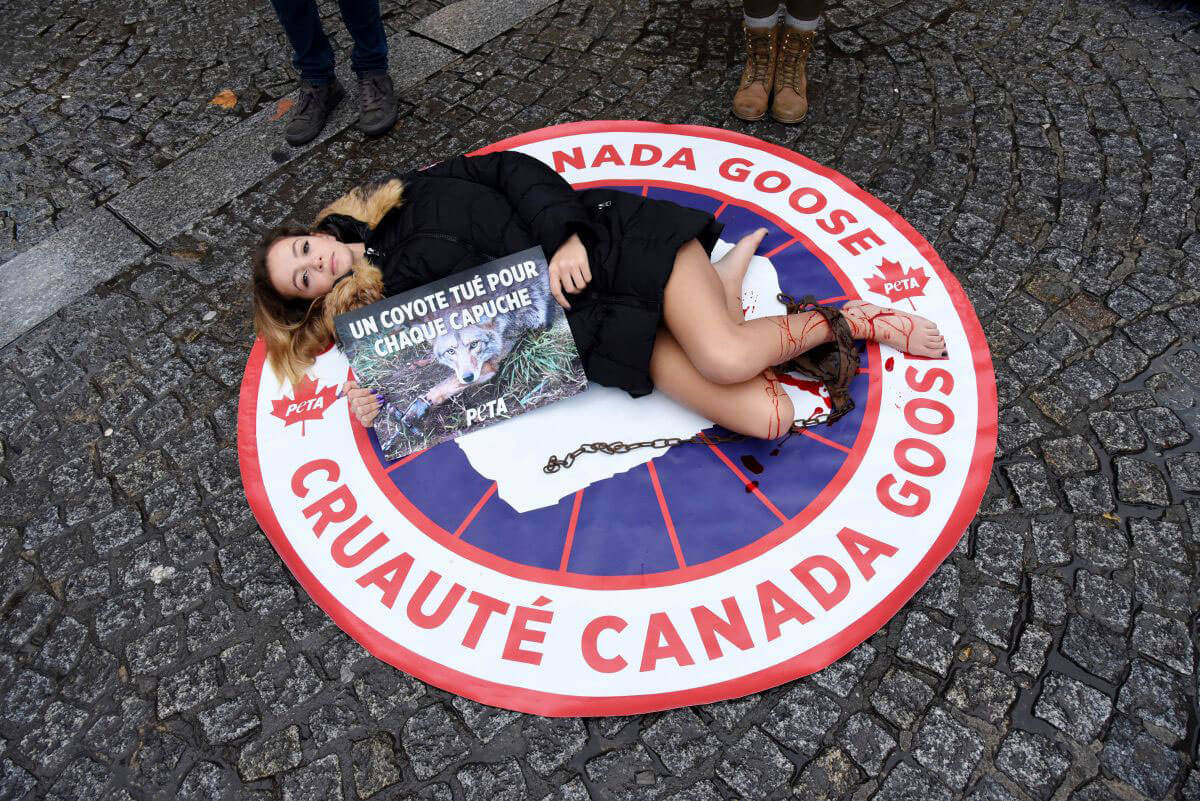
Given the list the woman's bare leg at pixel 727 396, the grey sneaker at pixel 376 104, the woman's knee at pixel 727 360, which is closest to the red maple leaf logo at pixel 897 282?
the woman's bare leg at pixel 727 396

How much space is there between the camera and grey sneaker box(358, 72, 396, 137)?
4.18m

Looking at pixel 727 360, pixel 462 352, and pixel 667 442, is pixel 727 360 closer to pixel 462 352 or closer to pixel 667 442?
pixel 667 442

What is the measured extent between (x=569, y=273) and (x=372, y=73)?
232cm

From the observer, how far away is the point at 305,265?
281 cm

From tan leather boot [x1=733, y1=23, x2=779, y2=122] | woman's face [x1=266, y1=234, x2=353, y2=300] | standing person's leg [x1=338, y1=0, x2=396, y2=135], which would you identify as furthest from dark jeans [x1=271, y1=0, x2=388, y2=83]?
tan leather boot [x1=733, y1=23, x2=779, y2=122]

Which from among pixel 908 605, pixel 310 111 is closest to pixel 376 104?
pixel 310 111

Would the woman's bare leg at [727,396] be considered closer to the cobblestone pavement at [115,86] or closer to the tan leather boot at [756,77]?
the tan leather boot at [756,77]

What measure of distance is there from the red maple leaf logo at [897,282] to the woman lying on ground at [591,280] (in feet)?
0.72

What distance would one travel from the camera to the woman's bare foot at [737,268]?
3127 mm

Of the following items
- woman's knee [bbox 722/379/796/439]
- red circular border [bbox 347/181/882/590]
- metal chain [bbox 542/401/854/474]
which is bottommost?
red circular border [bbox 347/181/882/590]

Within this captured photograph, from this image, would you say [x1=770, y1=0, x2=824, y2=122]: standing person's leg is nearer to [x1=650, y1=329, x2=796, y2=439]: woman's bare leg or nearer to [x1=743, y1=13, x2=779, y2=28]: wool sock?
[x1=743, y1=13, x2=779, y2=28]: wool sock

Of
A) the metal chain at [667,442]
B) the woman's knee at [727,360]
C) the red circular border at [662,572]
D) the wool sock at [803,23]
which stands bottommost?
the red circular border at [662,572]

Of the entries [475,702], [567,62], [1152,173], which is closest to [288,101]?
[567,62]

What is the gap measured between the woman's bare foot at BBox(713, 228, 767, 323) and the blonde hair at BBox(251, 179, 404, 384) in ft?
4.55
